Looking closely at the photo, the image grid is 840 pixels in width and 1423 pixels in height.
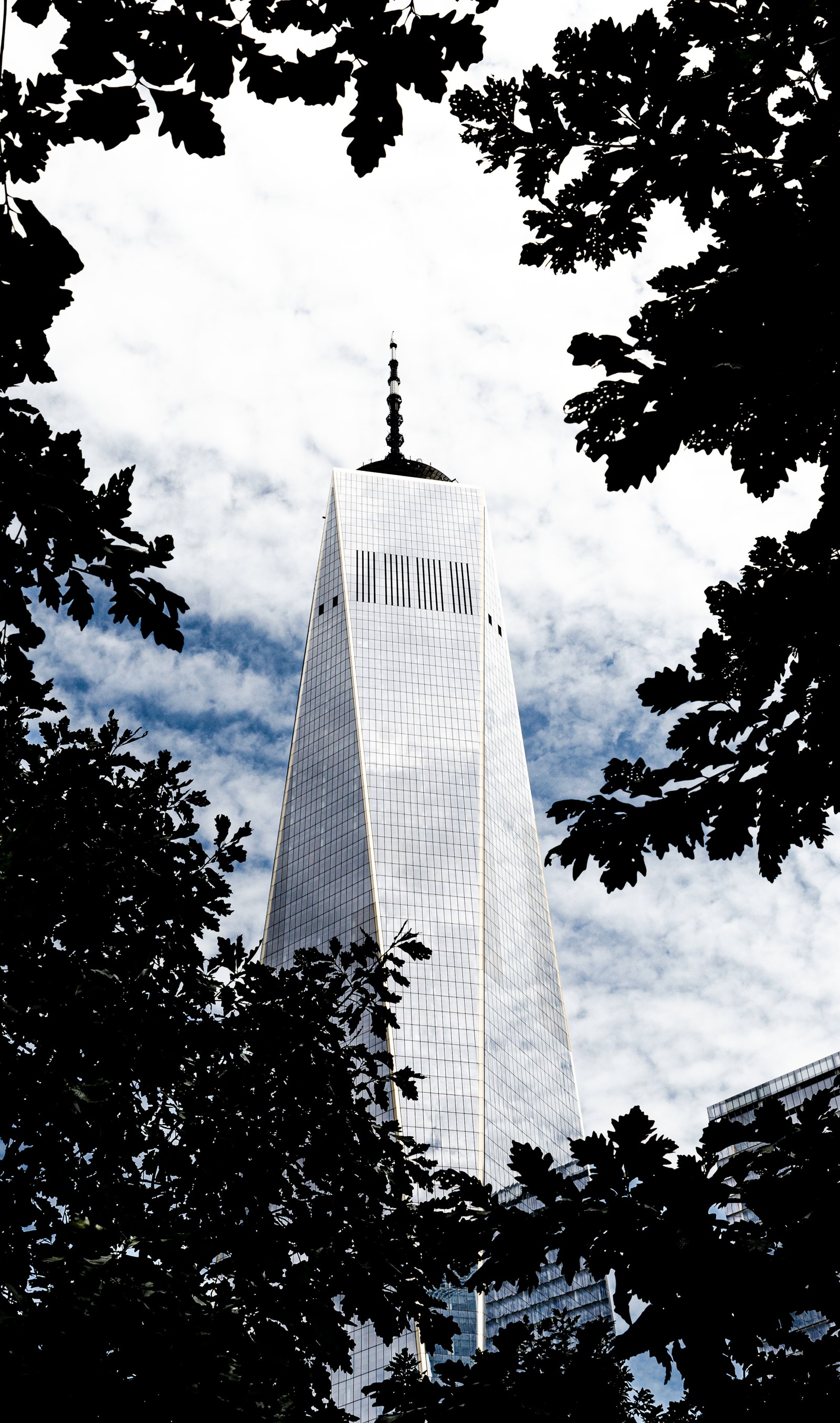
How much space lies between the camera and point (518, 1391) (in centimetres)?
349

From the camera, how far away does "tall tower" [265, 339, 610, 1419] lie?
83.7m

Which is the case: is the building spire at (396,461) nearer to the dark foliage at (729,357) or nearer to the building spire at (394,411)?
the building spire at (394,411)

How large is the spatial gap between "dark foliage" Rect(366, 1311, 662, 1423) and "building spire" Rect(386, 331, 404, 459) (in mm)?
120963

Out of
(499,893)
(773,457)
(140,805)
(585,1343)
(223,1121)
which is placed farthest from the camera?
(499,893)

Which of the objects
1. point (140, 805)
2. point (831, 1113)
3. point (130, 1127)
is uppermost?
point (140, 805)

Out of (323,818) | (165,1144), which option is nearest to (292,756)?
(323,818)

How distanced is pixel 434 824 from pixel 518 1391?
87927 millimetres

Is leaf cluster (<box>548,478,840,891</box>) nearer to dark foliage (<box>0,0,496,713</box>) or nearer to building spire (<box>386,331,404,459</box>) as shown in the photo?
dark foliage (<box>0,0,496,713</box>)

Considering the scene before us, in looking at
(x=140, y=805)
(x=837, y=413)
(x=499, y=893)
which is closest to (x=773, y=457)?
(x=837, y=413)

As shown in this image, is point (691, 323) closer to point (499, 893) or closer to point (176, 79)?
point (176, 79)

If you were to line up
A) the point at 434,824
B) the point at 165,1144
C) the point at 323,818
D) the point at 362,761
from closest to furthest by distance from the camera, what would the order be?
the point at 165,1144 < the point at 362,761 < the point at 434,824 < the point at 323,818

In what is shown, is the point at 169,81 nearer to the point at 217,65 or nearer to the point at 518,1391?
the point at 217,65

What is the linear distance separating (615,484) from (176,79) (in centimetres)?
167

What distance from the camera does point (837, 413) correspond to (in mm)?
3977
